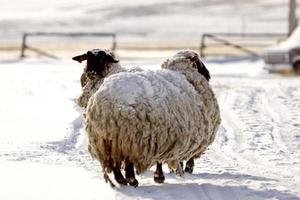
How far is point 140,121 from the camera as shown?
8.62 m

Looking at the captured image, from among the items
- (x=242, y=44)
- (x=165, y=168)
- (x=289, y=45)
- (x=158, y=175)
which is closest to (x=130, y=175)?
(x=158, y=175)

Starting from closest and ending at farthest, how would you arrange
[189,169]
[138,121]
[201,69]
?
[138,121], [189,169], [201,69]

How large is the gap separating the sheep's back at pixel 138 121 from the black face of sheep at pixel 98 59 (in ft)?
3.09

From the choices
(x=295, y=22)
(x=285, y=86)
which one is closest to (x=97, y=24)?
(x=295, y=22)

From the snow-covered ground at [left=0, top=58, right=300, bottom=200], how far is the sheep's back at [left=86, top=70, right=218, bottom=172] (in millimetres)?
367

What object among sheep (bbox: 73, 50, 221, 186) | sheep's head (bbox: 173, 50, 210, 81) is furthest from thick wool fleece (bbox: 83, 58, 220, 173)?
sheep's head (bbox: 173, 50, 210, 81)

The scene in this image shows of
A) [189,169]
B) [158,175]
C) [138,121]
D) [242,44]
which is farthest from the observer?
[242,44]

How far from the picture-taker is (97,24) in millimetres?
67375

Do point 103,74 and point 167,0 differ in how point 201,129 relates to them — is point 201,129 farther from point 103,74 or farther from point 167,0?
point 167,0

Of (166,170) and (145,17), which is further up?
(166,170)

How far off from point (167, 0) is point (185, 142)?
2917 inches

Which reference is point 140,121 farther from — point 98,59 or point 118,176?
point 98,59

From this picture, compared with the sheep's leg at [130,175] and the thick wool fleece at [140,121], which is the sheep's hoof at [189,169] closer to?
the thick wool fleece at [140,121]

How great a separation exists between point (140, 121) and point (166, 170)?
6.58ft
